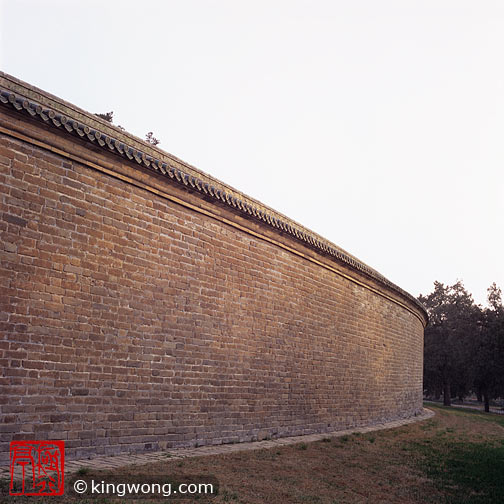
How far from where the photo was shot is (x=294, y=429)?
448 inches

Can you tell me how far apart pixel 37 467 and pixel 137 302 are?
8.58 ft

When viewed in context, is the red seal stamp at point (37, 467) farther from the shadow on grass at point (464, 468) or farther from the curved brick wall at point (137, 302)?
the shadow on grass at point (464, 468)

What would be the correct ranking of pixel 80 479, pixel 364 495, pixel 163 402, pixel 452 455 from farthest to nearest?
pixel 452 455
pixel 163 402
pixel 364 495
pixel 80 479

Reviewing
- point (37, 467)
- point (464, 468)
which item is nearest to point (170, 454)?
point (37, 467)

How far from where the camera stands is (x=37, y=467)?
603cm

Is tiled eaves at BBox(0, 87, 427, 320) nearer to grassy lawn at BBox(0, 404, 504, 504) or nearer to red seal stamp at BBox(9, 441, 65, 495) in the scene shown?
red seal stamp at BBox(9, 441, 65, 495)

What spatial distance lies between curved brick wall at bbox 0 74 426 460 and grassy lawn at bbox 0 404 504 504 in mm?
1107

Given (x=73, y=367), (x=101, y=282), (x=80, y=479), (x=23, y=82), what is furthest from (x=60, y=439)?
(x=23, y=82)

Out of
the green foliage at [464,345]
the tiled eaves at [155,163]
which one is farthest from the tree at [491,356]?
the tiled eaves at [155,163]

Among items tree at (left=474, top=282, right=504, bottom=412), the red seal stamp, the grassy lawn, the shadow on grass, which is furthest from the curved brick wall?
tree at (left=474, top=282, right=504, bottom=412)

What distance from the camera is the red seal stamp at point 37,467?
16.3ft

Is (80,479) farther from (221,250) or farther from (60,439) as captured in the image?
(221,250)

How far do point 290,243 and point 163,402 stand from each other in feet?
Answer: 15.9

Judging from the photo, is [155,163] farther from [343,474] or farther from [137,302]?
[343,474]
